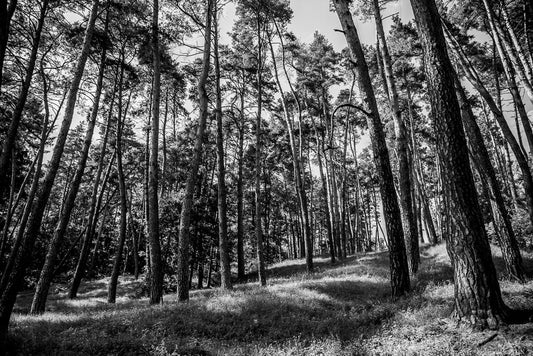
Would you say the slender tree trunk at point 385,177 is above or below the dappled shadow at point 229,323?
above

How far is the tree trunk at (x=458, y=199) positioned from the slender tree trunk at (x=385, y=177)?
1.90m

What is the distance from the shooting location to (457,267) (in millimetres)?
4738

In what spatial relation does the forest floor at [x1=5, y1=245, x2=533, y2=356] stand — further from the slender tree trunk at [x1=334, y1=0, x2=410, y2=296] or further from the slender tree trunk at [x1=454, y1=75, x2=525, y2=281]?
the slender tree trunk at [x1=454, y1=75, x2=525, y2=281]

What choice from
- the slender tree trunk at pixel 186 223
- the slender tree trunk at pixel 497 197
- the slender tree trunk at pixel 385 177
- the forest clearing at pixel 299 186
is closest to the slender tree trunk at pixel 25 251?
the forest clearing at pixel 299 186

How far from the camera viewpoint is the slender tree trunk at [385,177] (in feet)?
22.4

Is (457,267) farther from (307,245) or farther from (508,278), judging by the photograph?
(307,245)

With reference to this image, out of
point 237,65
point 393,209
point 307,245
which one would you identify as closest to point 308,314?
point 393,209

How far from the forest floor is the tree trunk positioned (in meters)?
0.37

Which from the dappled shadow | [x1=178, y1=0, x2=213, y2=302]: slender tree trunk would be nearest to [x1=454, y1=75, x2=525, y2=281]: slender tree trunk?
the dappled shadow

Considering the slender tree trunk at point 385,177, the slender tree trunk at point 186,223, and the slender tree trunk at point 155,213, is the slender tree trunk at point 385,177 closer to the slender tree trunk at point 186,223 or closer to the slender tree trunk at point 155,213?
the slender tree trunk at point 186,223

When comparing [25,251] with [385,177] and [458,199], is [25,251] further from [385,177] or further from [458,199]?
[458,199]

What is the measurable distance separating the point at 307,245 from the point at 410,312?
10092 mm

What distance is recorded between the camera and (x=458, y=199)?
4.76 meters

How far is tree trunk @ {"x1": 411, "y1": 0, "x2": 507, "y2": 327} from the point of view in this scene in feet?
14.6
